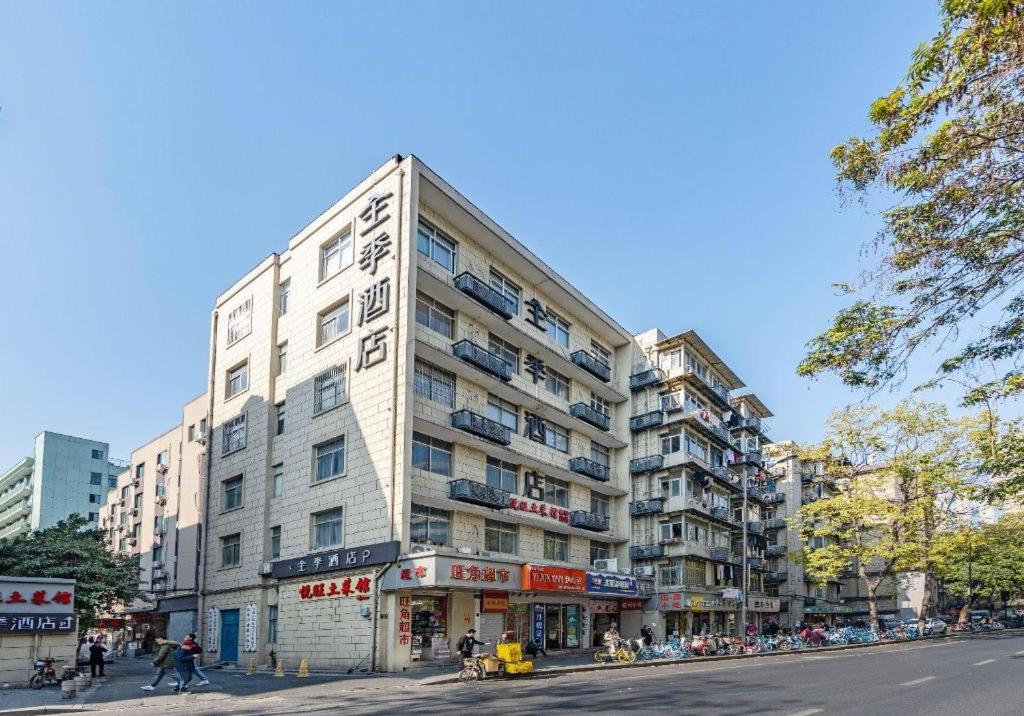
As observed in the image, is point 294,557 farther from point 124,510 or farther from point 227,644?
point 124,510

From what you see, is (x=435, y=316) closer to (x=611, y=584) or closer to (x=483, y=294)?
(x=483, y=294)

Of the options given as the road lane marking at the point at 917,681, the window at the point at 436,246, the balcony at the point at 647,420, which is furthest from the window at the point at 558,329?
the road lane marking at the point at 917,681

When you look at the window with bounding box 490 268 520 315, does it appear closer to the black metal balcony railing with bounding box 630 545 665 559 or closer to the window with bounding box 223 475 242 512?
the window with bounding box 223 475 242 512

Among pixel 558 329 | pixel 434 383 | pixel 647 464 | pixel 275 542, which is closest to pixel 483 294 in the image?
pixel 434 383

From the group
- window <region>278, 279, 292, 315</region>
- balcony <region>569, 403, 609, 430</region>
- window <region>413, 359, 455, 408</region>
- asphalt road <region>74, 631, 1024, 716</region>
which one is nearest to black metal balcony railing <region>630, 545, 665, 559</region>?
balcony <region>569, 403, 609, 430</region>

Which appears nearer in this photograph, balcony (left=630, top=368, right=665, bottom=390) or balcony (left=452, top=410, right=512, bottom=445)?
balcony (left=452, top=410, right=512, bottom=445)

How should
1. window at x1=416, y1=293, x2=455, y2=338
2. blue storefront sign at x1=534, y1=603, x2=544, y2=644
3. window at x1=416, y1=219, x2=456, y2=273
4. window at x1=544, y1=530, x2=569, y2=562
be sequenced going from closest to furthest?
window at x1=416, y1=293, x2=455, y2=338
window at x1=416, y1=219, x2=456, y2=273
blue storefront sign at x1=534, y1=603, x2=544, y2=644
window at x1=544, y1=530, x2=569, y2=562

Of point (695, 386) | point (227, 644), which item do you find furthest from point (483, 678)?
point (695, 386)

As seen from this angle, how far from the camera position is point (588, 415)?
43.3 m

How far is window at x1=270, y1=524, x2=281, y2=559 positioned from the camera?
35.4m

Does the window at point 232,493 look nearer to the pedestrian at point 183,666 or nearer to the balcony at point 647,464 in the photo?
the pedestrian at point 183,666

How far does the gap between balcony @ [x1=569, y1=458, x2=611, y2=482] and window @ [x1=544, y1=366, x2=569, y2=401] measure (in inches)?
138

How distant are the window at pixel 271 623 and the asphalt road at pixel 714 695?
10.9 meters

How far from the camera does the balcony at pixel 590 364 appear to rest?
42922 mm
